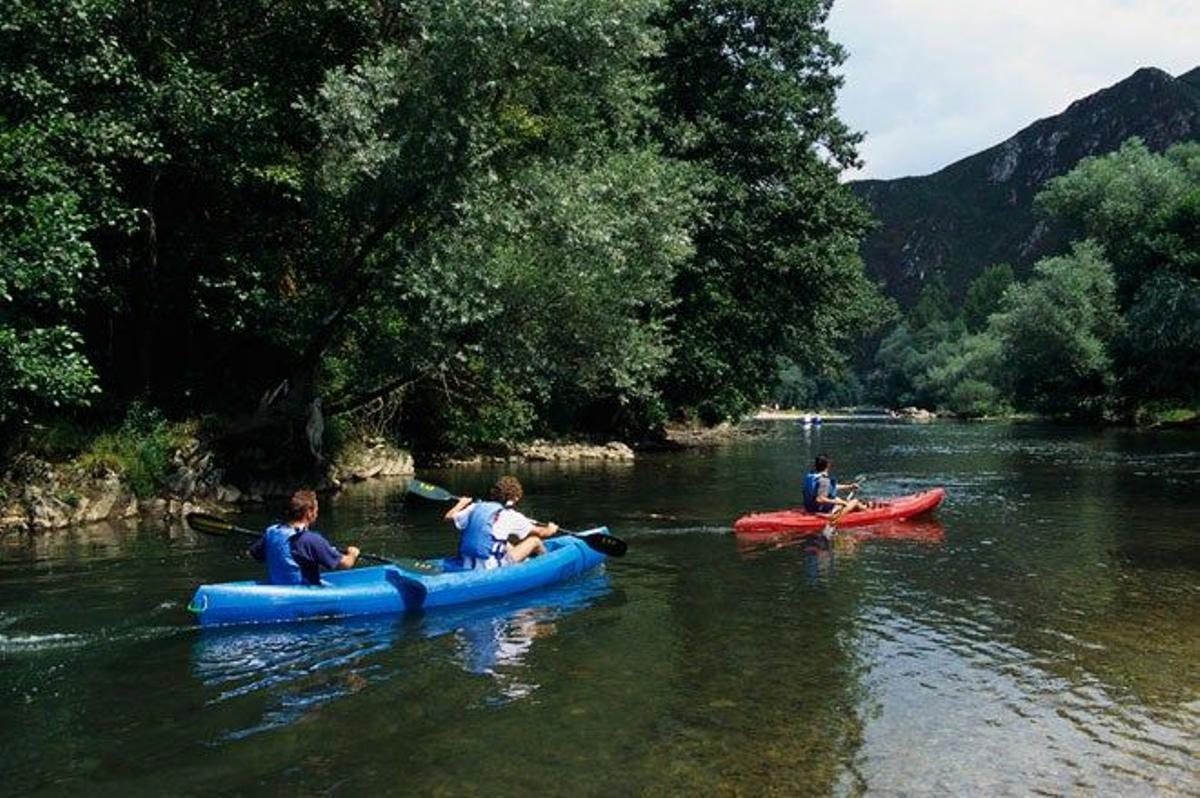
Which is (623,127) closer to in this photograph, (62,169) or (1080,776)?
(62,169)

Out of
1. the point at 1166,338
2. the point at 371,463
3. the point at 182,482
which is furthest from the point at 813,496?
the point at 1166,338

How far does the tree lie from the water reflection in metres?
20.6

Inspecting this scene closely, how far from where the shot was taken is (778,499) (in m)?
22.0

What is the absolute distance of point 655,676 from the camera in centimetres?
838

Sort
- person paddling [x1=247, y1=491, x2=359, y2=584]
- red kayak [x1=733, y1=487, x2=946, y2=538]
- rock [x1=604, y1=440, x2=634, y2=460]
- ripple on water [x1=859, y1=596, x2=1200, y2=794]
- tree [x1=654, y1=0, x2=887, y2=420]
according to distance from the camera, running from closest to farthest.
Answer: ripple on water [x1=859, y1=596, x2=1200, y2=794] < person paddling [x1=247, y1=491, x2=359, y2=584] < red kayak [x1=733, y1=487, x2=946, y2=538] < tree [x1=654, y1=0, x2=887, y2=420] < rock [x1=604, y1=440, x2=634, y2=460]

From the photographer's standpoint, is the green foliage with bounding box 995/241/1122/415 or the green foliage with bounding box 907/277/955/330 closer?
the green foliage with bounding box 995/241/1122/415

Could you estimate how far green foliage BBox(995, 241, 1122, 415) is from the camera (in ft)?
201

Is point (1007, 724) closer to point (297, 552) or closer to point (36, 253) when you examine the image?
point (297, 552)

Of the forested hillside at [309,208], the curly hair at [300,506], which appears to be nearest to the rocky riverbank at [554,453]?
the forested hillside at [309,208]

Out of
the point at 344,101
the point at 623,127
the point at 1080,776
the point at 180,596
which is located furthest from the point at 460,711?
the point at 623,127

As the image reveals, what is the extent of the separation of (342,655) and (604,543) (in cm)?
464

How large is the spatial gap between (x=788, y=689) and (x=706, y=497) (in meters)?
14.2

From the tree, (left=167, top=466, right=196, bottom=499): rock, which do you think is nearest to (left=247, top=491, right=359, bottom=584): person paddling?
(left=167, top=466, right=196, bottom=499): rock

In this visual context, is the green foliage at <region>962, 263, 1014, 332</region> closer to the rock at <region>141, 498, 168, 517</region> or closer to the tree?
the tree
